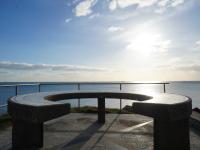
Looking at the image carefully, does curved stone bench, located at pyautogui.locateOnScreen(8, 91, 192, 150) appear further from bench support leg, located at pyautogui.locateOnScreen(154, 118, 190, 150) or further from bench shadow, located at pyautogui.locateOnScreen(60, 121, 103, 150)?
bench shadow, located at pyautogui.locateOnScreen(60, 121, 103, 150)

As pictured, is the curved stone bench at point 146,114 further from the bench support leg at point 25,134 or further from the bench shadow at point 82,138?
the bench shadow at point 82,138

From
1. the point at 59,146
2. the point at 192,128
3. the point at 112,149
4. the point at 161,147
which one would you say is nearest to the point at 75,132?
the point at 59,146

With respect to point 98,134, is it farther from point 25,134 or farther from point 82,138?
point 25,134

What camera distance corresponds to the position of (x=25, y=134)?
14.0 ft

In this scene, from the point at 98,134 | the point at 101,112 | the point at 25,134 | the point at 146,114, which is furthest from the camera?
the point at 101,112

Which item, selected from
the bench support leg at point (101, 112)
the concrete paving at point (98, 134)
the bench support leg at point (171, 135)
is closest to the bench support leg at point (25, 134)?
the concrete paving at point (98, 134)

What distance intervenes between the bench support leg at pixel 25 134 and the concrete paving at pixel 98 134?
9.2 inches

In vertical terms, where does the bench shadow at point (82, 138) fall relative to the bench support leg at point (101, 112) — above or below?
below

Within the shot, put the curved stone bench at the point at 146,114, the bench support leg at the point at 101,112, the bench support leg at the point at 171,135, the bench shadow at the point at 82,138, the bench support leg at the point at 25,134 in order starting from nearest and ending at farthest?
the curved stone bench at the point at 146,114 → the bench support leg at the point at 171,135 → the bench support leg at the point at 25,134 → the bench shadow at the point at 82,138 → the bench support leg at the point at 101,112

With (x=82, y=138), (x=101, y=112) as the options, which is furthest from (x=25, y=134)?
(x=101, y=112)

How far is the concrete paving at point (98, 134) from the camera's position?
4531mm

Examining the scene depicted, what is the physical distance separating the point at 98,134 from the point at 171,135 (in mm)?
1889

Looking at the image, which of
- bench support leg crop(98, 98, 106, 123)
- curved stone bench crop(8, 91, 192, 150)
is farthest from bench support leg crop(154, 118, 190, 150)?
bench support leg crop(98, 98, 106, 123)

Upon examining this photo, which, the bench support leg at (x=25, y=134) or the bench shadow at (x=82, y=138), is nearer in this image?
the bench support leg at (x=25, y=134)
